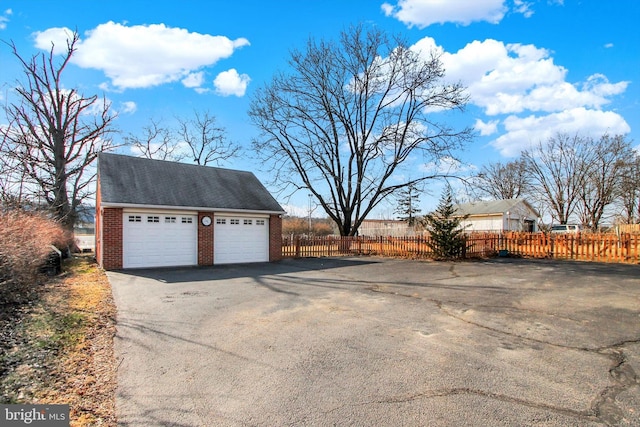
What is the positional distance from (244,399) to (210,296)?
5187mm

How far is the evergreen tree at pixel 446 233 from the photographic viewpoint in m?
16.5

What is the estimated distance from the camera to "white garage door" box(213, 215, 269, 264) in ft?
49.5

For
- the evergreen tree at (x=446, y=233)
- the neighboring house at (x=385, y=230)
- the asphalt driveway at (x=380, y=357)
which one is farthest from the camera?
the neighboring house at (x=385, y=230)

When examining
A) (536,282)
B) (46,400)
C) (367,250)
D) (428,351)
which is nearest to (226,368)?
(46,400)

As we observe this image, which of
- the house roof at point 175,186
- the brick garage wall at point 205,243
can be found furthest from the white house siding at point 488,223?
the brick garage wall at point 205,243

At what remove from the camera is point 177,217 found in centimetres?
1408

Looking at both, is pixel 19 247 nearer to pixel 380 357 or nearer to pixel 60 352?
pixel 60 352

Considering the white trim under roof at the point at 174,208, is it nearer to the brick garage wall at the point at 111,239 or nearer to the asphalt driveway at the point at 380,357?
the brick garage wall at the point at 111,239

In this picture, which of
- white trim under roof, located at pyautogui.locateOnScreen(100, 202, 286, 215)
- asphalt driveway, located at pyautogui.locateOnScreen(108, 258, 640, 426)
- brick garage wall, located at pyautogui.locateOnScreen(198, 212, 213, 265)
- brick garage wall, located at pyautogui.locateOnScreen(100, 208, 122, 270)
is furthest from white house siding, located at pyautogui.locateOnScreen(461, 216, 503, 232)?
brick garage wall, located at pyautogui.locateOnScreen(100, 208, 122, 270)

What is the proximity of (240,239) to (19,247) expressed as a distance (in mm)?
8820

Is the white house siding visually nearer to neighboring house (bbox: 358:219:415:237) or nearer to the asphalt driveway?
neighboring house (bbox: 358:219:415:237)
